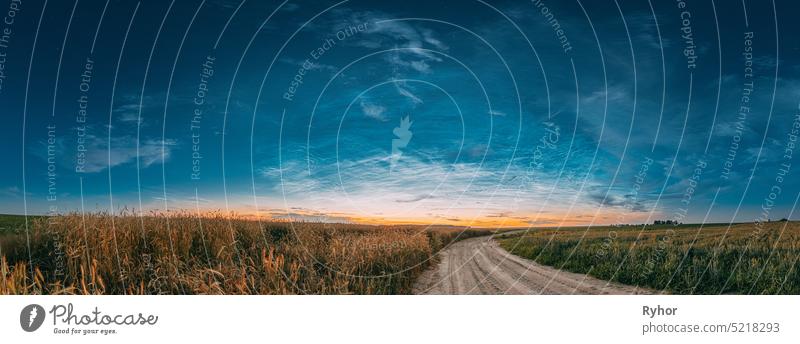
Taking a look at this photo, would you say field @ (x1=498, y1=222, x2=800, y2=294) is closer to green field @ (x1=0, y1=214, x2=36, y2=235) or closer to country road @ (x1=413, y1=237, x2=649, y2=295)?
country road @ (x1=413, y1=237, x2=649, y2=295)

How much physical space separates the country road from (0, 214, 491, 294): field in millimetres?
613

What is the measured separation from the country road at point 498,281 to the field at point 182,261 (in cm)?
61

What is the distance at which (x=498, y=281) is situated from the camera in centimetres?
1023

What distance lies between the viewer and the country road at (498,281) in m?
9.34

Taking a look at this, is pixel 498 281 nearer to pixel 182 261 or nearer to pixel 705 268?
pixel 705 268

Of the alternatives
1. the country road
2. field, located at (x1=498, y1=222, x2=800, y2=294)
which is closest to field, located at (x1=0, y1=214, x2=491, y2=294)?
the country road

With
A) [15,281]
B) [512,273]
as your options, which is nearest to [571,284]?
[512,273]

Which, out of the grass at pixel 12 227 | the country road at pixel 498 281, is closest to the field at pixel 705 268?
the country road at pixel 498 281

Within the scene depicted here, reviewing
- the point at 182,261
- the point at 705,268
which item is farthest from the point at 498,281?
the point at 182,261

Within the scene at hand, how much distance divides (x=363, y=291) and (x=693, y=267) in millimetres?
8409

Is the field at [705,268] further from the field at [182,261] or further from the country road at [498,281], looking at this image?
the field at [182,261]
